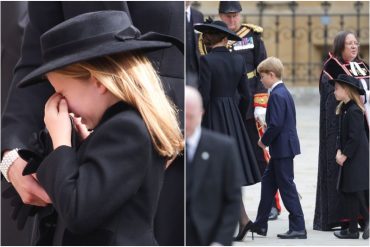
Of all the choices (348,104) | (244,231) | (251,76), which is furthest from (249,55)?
(348,104)

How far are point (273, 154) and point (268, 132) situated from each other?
4.6 inches

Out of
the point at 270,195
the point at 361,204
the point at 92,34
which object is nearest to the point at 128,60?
the point at 92,34

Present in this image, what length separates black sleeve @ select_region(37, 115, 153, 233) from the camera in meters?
2.20

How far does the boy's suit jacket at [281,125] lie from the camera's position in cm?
266

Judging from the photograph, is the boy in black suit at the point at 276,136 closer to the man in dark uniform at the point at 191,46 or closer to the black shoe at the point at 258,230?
the black shoe at the point at 258,230

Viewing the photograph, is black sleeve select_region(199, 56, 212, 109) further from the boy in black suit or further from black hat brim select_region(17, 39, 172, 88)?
the boy in black suit

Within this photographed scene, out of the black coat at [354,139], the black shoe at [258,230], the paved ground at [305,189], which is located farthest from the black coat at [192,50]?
the black coat at [354,139]

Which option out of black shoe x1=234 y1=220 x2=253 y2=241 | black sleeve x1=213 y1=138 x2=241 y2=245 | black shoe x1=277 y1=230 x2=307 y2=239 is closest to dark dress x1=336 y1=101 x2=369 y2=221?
black shoe x1=277 y1=230 x2=307 y2=239

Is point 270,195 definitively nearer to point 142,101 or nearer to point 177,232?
point 177,232

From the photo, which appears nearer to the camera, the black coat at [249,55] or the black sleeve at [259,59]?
the black coat at [249,55]

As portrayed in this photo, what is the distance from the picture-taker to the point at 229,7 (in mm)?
2490

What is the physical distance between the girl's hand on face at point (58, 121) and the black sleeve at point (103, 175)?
8 cm

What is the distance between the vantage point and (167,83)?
2.58 metres

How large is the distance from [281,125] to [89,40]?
59 centimetres
